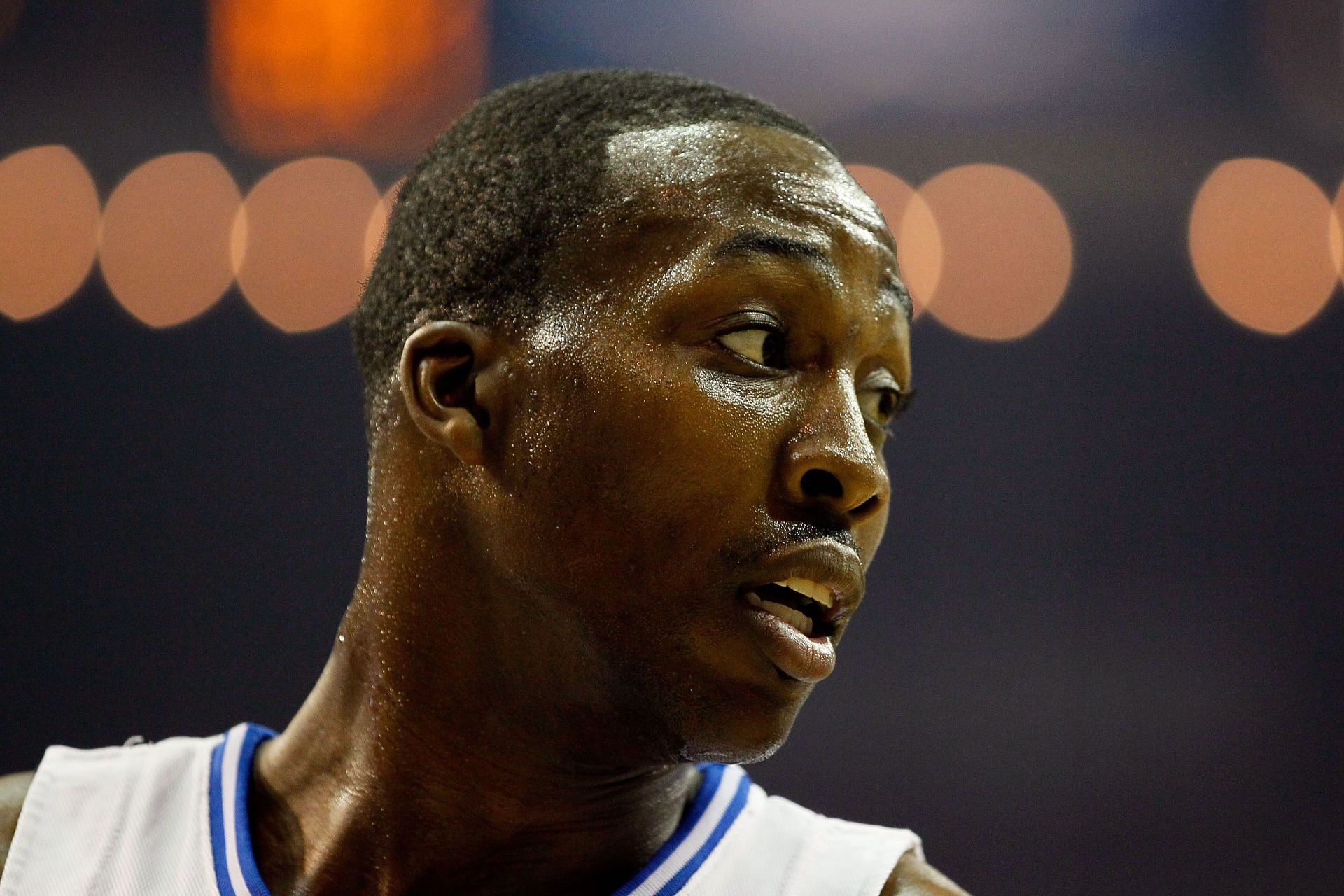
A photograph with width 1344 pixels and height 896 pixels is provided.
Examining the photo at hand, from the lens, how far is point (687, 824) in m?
1.31

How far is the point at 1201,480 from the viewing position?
7.24ft

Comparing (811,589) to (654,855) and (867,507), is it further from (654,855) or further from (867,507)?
(654,855)

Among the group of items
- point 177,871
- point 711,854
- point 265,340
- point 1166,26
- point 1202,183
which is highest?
point 1166,26

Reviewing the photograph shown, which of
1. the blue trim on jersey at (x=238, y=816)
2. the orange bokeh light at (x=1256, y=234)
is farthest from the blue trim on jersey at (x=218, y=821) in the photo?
the orange bokeh light at (x=1256, y=234)

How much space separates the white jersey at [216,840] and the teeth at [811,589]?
0.93ft

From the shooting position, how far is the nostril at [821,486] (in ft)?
3.67

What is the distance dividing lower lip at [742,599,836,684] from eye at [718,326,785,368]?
200 millimetres

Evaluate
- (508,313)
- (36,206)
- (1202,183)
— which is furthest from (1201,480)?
(36,206)

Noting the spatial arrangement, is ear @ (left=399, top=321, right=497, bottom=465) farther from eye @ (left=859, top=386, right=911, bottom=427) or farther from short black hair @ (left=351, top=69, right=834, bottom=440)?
eye @ (left=859, top=386, right=911, bottom=427)

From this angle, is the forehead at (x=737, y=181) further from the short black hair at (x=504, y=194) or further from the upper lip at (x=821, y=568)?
the upper lip at (x=821, y=568)

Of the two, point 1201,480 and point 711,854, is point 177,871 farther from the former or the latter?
point 1201,480

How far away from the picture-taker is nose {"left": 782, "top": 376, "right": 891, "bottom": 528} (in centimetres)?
110

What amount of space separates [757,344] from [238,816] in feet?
2.18

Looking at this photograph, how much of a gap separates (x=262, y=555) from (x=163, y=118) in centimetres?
77
